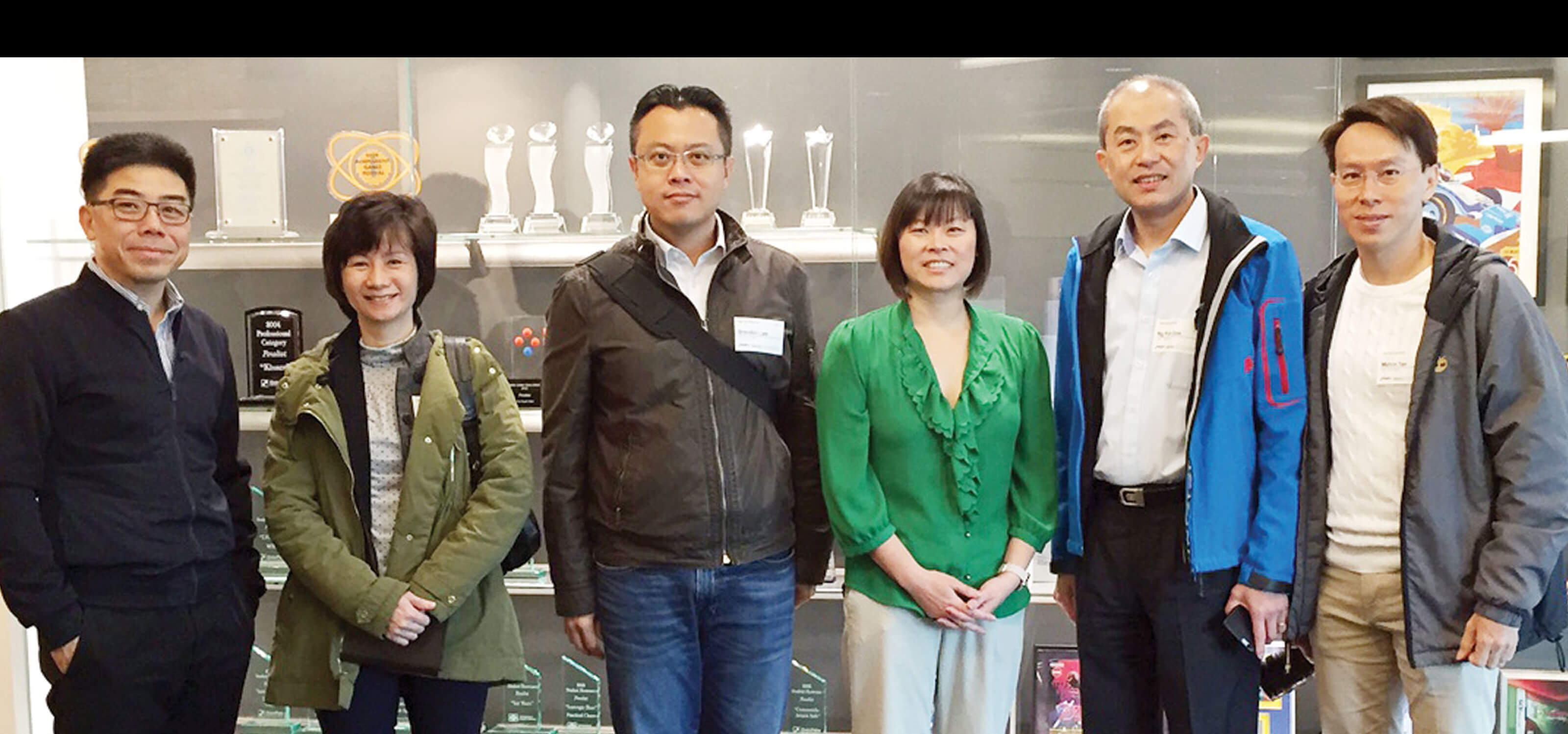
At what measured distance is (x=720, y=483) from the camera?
2262 millimetres

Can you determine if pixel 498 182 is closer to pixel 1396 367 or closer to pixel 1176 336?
pixel 1176 336

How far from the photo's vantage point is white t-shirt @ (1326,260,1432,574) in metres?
2.17

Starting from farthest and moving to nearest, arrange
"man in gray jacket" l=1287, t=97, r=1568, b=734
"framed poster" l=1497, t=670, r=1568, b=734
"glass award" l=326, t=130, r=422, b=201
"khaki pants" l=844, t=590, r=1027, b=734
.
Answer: "glass award" l=326, t=130, r=422, b=201, "framed poster" l=1497, t=670, r=1568, b=734, "khaki pants" l=844, t=590, r=1027, b=734, "man in gray jacket" l=1287, t=97, r=1568, b=734

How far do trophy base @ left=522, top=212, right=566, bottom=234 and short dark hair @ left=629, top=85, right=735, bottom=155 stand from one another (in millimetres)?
1135

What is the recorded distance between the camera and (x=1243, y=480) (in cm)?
218

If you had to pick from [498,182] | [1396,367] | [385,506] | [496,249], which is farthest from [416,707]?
[1396,367]

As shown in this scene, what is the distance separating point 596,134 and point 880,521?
66.3 inches

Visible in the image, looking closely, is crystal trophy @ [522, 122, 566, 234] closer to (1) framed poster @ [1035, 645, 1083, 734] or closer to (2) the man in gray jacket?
(1) framed poster @ [1035, 645, 1083, 734]

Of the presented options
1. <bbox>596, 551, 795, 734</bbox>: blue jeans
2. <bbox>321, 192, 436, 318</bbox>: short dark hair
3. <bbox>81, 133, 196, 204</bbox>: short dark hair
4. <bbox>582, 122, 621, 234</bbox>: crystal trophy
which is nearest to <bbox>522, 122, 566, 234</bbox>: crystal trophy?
<bbox>582, 122, 621, 234</bbox>: crystal trophy

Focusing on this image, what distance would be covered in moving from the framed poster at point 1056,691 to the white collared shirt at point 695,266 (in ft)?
5.63

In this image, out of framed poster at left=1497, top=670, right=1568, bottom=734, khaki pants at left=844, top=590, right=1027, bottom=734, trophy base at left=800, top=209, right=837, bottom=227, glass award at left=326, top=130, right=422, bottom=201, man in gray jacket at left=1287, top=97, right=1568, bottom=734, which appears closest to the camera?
man in gray jacket at left=1287, top=97, right=1568, bottom=734
